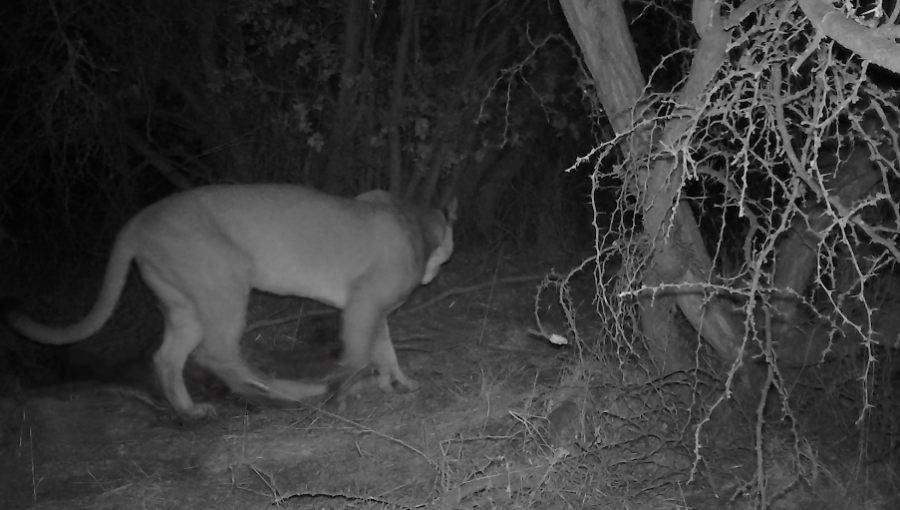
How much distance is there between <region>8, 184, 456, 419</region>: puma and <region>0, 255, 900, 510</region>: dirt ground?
0.64 feet

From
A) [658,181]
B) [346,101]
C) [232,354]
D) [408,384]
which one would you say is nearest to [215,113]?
[346,101]

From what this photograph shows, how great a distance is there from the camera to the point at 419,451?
12.6ft

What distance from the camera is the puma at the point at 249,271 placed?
16.6 ft

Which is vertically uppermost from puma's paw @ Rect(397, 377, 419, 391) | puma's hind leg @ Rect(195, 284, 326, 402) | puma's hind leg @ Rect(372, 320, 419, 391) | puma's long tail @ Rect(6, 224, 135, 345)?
puma's long tail @ Rect(6, 224, 135, 345)

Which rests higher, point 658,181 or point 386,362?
point 658,181

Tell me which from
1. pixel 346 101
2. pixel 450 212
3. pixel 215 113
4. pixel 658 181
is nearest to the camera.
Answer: pixel 658 181

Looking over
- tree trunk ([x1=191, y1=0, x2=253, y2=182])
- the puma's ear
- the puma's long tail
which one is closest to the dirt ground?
the puma's long tail

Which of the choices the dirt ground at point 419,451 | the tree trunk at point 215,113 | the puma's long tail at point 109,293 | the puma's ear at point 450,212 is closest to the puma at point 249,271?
the puma's long tail at point 109,293

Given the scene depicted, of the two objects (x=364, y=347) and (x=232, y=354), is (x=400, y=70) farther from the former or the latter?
(x=232, y=354)

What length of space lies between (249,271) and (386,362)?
3.15 feet

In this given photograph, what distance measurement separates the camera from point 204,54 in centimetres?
659

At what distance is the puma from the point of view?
5.07 meters

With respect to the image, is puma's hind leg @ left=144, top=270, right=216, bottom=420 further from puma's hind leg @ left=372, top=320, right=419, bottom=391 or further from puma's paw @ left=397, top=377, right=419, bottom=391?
puma's paw @ left=397, top=377, right=419, bottom=391

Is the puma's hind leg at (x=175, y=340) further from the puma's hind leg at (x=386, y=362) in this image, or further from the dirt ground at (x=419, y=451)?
the puma's hind leg at (x=386, y=362)
